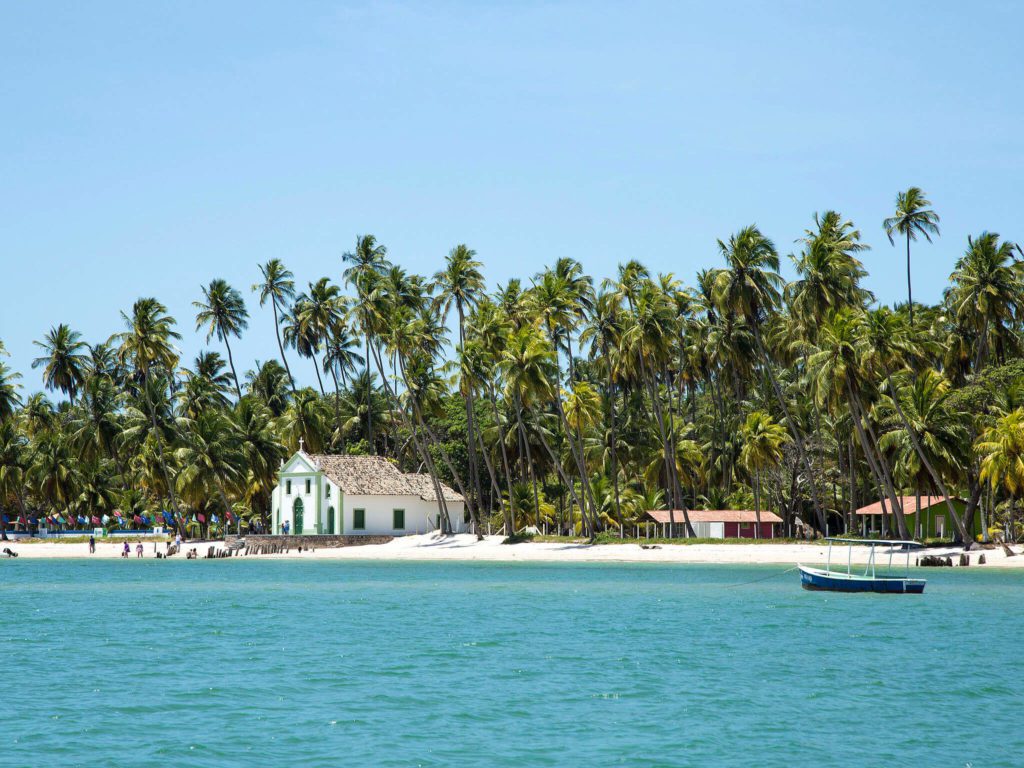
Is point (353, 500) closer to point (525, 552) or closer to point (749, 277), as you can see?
point (525, 552)

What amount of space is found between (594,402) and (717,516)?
41.6 feet

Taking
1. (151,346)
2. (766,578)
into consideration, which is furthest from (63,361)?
(766,578)

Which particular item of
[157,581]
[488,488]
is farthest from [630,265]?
[157,581]

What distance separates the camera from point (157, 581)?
189 feet

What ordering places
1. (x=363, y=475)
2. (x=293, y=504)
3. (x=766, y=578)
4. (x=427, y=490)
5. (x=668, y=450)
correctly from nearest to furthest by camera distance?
(x=766, y=578) < (x=668, y=450) < (x=363, y=475) < (x=293, y=504) < (x=427, y=490)

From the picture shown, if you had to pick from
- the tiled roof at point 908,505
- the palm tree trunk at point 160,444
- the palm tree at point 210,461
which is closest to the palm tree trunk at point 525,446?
the palm tree at point 210,461

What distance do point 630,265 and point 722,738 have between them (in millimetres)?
65843

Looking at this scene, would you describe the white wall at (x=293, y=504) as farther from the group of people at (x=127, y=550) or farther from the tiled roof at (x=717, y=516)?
the tiled roof at (x=717, y=516)

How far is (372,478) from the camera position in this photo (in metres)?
86.8

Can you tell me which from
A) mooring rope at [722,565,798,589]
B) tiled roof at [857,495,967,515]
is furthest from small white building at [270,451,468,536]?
mooring rope at [722,565,798,589]

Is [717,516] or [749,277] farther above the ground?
[749,277]

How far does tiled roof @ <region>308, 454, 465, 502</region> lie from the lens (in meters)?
84.9

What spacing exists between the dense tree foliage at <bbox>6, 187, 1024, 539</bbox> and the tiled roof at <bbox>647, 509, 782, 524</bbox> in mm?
1686

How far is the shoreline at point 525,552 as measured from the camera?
64.6 meters
